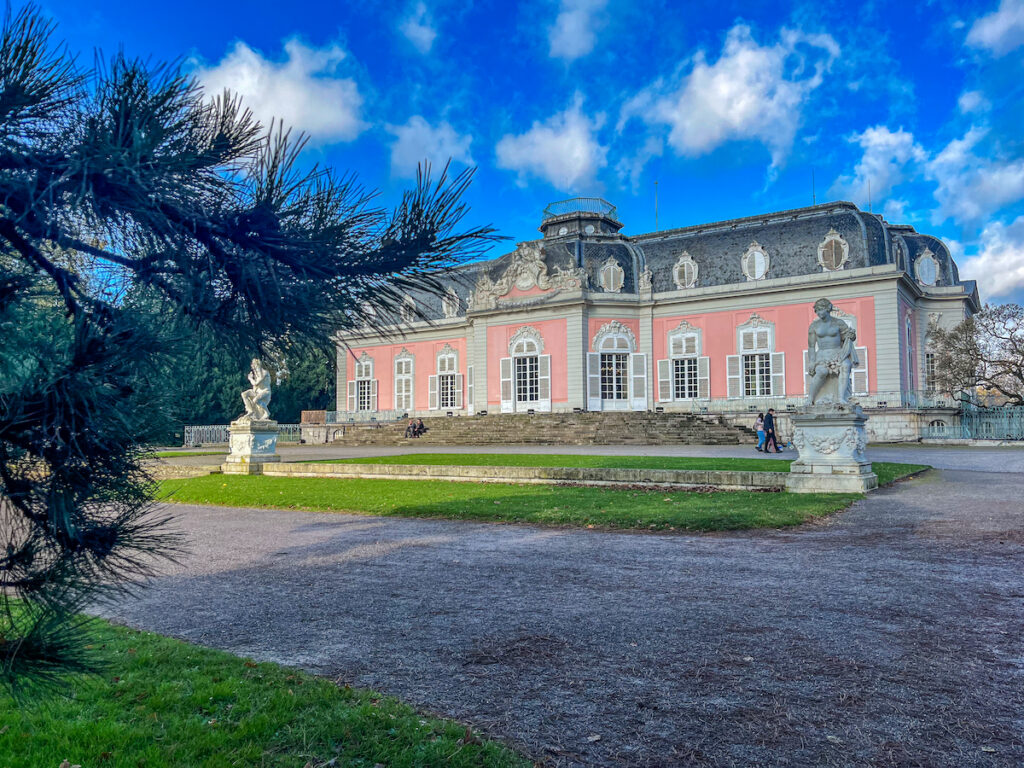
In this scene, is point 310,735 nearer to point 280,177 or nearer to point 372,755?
A: point 372,755

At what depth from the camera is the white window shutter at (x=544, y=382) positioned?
104 feet

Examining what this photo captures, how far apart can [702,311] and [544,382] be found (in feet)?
25.0

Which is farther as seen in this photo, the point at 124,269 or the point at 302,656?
the point at 302,656

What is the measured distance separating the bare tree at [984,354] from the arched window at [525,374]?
15761 mm

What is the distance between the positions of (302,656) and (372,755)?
4.15ft

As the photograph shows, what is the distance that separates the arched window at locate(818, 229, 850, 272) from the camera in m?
28.3

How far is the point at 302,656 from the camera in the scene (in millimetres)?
3686

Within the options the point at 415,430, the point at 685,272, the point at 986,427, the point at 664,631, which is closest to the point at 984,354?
the point at 986,427

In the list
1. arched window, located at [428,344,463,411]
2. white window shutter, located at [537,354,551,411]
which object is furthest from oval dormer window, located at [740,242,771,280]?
arched window, located at [428,344,463,411]

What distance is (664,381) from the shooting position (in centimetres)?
3123

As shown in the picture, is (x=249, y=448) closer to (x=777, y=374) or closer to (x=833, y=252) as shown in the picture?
(x=777, y=374)

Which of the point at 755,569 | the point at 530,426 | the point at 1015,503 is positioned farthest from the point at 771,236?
the point at 755,569

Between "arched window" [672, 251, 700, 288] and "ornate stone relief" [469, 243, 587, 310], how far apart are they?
13.6 feet

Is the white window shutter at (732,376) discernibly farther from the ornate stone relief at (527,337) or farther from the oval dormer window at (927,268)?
the oval dormer window at (927,268)
